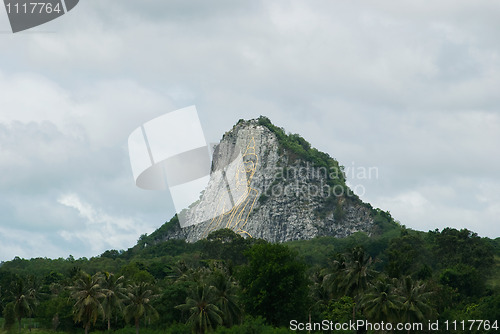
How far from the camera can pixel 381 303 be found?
262 feet

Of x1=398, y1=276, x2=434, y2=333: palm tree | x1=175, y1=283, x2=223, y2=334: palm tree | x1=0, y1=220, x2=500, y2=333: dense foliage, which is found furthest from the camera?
x1=398, y1=276, x2=434, y2=333: palm tree

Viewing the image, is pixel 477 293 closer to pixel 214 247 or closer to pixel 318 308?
pixel 318 308

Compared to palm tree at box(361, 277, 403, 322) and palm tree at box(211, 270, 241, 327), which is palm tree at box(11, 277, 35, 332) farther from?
palm tree at box(361, 277, 403, 322)

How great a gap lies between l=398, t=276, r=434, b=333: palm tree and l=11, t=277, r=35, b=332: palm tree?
187 ft

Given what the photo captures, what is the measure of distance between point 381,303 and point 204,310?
724 inches

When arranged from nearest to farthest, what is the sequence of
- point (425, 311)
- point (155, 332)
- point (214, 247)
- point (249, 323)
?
1. point (249, 323)
2. point (425, 311)
3. point (155, 332)
4. point (214, 247)

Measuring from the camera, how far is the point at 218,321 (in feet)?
259

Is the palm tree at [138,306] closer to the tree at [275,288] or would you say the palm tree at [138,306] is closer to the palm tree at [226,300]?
the palm tree at [226,300]

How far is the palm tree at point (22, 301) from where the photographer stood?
369 feet

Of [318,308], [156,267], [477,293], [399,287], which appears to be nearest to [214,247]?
[156,267]

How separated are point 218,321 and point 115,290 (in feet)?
66.3

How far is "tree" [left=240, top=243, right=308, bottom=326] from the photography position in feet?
277

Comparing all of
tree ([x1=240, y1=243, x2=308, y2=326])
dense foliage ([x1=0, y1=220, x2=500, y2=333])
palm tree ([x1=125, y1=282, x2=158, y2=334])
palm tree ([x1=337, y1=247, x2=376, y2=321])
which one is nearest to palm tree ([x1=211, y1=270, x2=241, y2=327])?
dense foliage ([x1=0, y1=220, x2=500, y2=333])

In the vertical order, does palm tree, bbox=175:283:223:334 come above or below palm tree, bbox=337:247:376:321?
below
